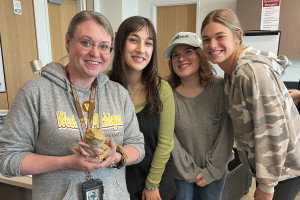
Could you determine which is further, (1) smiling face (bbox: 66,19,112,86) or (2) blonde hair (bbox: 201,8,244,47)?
(2) blonde hair (bbox: 201,8,244,47)

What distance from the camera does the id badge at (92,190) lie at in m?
0.85

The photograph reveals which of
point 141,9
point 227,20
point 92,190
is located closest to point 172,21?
point 141,9

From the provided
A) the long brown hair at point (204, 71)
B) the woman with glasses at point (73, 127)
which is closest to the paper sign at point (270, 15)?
the long brown hair at point (204, 71)

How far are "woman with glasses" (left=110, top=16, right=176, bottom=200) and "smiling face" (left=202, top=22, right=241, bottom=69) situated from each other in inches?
11.2

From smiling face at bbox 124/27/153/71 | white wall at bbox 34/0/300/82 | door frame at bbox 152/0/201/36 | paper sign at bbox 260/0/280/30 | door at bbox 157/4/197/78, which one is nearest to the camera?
smiling face at bbox 124/27/153/71

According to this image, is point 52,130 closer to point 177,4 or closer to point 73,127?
point 73,127

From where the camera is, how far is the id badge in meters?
0.85

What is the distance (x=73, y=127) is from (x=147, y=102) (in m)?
0.44

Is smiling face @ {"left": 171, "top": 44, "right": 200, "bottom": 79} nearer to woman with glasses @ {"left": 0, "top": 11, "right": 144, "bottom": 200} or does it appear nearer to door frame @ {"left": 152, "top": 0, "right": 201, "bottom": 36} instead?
woman with glasses @ {"left": 0, "top": 11, "right": 144, "bottom": 200}

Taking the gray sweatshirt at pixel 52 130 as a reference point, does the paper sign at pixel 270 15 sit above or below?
above

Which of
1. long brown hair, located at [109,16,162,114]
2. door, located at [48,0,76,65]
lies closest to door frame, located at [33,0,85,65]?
door, located at [48,0,76,65]

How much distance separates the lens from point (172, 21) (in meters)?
4.82

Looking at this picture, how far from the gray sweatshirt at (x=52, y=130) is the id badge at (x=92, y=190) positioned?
2 cm

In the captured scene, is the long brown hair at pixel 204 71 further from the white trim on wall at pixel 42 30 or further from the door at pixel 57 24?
the door at pixel 57 24
